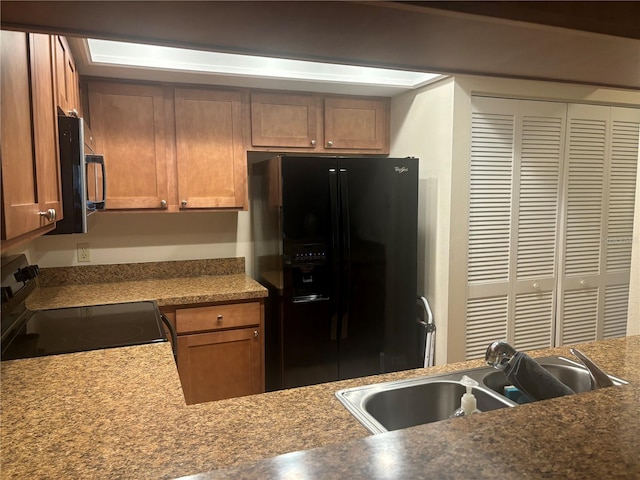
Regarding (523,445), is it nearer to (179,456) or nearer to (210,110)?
(179,456)

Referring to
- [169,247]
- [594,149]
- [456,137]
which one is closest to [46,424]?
[169,247]

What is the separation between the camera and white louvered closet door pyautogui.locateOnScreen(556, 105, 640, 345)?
9.67 ft

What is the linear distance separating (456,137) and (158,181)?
5.86 feet

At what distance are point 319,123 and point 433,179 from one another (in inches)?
33.3

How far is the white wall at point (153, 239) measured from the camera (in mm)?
2811

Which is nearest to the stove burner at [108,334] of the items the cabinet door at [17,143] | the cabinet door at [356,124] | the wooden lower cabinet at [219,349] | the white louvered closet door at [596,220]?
the wooden lower cabinet at [219,349]

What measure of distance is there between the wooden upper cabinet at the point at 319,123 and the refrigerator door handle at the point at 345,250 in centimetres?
53

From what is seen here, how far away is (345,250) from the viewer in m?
2.66

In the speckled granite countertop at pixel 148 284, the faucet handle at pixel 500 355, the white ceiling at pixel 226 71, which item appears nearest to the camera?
the faucet handle at pixel 500 355

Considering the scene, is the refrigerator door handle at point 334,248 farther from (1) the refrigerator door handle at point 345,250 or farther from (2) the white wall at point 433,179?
(2) the white wall at point 433,179

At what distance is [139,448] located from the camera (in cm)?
94

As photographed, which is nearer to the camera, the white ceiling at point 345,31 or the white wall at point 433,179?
the white ceiling at point 345,31

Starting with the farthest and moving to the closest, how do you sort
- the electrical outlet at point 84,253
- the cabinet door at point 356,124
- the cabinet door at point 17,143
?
the cabinet door at point 356,124, the electrical outlet at point 84,253, the cabinet door at point 17,143

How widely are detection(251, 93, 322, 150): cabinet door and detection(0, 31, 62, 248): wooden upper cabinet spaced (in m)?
1.47
